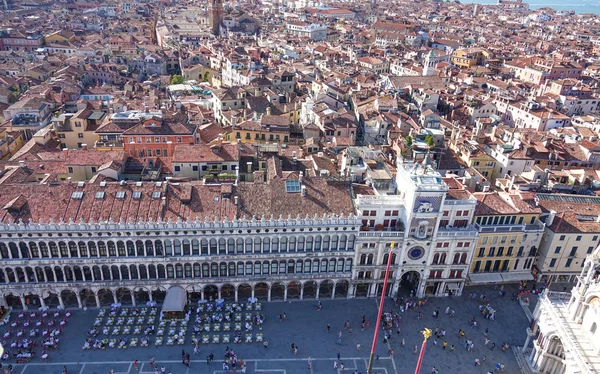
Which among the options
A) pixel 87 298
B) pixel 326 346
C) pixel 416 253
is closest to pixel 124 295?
pixel 87 298

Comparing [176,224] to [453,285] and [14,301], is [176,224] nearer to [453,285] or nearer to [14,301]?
[14,301]

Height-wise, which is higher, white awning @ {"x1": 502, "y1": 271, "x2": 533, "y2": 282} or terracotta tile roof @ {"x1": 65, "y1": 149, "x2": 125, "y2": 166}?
terracotta tile roof @ {"x1": 65, "y1": 149, "x2": 125, "y2": 166}

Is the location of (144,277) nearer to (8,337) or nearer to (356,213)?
(8,337)

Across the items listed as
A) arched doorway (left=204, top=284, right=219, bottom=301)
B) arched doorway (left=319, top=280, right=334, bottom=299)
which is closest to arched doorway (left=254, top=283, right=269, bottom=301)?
arched doorway (left=204, top=284, right=219, bottom=301)

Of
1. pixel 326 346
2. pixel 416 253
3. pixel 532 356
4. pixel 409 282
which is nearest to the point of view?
pixel 532 356

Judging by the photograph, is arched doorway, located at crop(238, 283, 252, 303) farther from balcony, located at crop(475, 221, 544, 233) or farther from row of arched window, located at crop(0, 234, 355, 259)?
balcony, located at crop(475, 221, 544, 233)

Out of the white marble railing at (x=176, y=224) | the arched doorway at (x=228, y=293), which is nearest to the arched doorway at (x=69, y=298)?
the white marble railing at (x=176, y=224)

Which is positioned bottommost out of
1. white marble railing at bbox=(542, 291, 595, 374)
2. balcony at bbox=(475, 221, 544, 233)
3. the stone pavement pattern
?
the stone pavement pattern
